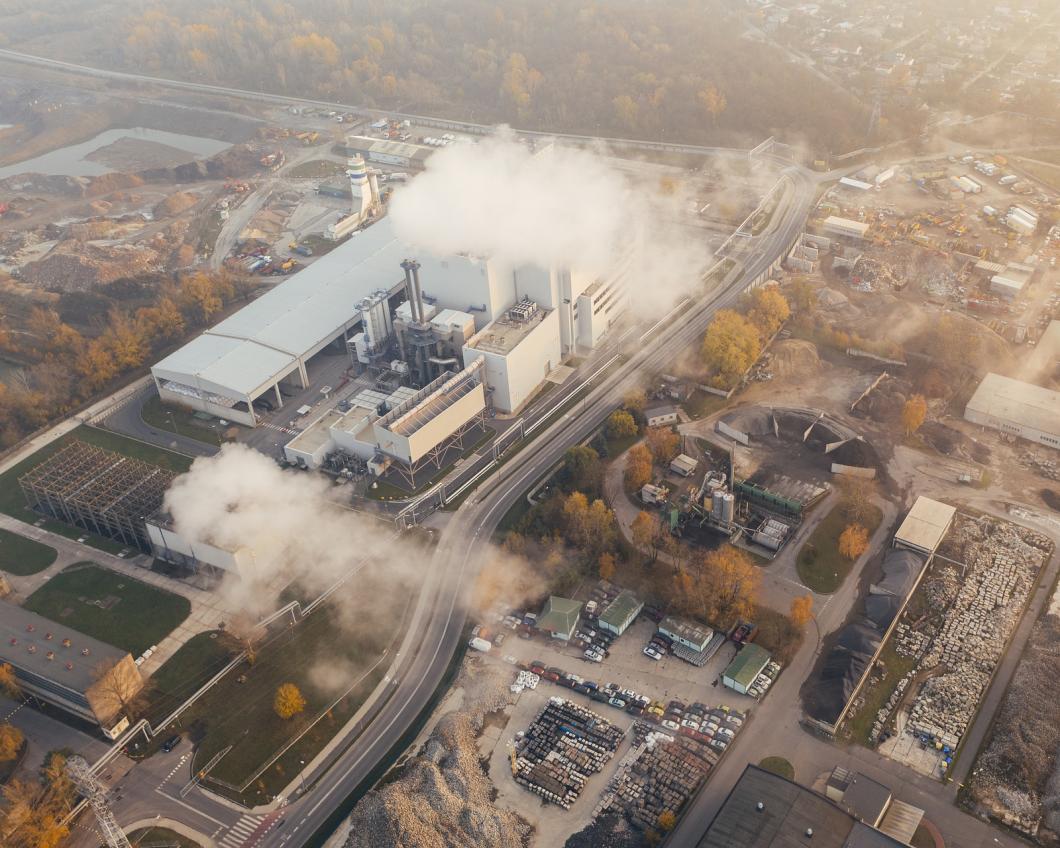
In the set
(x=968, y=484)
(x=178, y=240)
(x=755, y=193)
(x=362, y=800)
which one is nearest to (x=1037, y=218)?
(x=755, y=193)

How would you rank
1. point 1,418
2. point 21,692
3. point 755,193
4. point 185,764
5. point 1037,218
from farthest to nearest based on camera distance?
point 755,193
point 1037,218
point 1,418
point 21,692
point 185,764

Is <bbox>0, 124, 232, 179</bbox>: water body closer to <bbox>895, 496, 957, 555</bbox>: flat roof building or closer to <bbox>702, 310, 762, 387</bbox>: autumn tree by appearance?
<bbox>702, 310, 762, 387</bbox>: autumn tree

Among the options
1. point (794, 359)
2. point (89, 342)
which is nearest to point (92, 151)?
point (89, 342)

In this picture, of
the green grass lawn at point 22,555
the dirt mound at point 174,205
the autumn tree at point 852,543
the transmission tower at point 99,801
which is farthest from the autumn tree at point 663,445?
the dirt mound at point 174,205

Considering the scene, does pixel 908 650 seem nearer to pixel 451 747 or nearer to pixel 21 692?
pixel 451 747

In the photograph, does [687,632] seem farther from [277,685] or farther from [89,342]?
[89,342]

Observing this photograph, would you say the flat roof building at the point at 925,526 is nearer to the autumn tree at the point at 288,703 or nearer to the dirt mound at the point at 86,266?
the autumn tree at the point at 288,703

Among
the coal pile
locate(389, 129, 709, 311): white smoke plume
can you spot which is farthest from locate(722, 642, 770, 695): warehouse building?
locate(389, 129, 709, 311): white smoke plume
